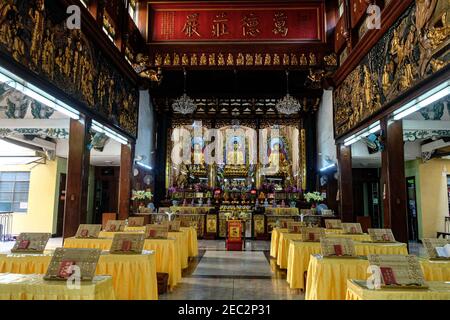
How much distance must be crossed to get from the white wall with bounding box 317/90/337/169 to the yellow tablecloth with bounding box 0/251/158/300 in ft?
25.4

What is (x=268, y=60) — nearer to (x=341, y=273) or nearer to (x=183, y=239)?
(x=183, y=239)

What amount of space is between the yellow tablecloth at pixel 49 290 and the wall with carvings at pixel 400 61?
446cm

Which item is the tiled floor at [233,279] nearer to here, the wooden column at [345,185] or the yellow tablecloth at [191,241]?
the yellow tablecloth at [191,241]

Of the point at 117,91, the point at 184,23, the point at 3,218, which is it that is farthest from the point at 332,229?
the point at 3,218

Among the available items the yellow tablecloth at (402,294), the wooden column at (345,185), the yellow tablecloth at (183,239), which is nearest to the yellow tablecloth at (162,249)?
the yellow tablecloth at (183,239)

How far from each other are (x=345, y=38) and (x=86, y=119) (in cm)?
614

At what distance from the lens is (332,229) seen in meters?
6.56

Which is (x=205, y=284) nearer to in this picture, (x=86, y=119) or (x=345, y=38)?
(x=86, y=119)

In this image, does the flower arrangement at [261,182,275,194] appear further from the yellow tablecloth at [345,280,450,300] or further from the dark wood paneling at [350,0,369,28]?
the yellow tablecloth at [345,280,450,300]

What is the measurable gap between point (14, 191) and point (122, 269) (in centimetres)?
929

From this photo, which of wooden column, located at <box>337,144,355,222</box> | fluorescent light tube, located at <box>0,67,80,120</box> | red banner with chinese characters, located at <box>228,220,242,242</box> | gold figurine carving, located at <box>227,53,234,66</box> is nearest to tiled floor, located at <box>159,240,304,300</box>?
red banner with chinese characters, located at <box>228,220,242,242</box>

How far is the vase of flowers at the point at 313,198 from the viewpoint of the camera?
422 inches

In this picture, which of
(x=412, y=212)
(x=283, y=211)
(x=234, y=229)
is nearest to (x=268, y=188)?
(x=283, y=211)

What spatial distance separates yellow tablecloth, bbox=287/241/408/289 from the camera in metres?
4.54
